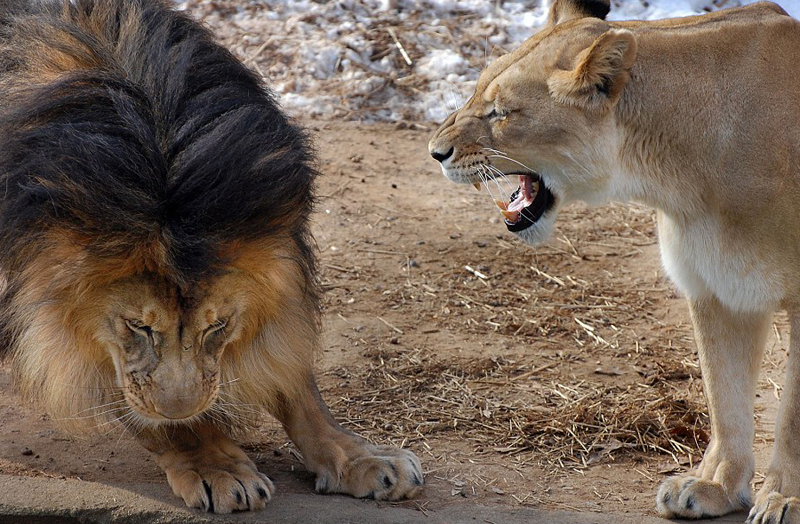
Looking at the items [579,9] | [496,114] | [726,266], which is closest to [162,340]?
[496,114]

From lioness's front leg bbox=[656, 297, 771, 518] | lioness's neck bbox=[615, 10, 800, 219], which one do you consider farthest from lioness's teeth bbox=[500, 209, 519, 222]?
lioness's front leg bbox=[656, 297, 771, 518]

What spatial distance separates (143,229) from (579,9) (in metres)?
2.10

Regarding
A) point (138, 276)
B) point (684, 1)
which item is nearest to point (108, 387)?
point (138, 276)

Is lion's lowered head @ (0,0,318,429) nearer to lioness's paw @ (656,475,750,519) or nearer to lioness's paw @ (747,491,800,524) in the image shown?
lioness's paw @ (656,475,750,519)

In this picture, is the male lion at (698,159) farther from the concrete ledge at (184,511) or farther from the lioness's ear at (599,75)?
the concrete ledge at (184,511)

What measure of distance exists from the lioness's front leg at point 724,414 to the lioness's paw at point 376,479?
873mm

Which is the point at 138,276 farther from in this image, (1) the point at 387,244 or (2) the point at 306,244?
(1) the point at 387,244

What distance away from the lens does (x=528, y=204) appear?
4020mm

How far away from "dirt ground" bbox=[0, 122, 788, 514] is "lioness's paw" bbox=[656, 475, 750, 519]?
140mm

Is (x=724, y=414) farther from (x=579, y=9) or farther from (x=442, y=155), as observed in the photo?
(x=579, y=9)

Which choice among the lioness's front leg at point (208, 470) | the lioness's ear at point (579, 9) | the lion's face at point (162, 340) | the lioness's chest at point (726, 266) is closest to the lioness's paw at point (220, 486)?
the lioness's front leg at point (208, 470)

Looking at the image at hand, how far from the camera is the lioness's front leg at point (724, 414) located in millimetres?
3645

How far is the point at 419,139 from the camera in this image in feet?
25.3

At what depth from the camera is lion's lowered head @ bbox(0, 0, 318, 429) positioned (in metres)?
3.01
